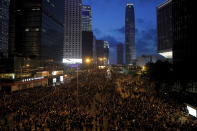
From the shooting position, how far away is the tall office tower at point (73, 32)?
131250mm

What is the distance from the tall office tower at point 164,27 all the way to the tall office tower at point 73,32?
74.0 metres

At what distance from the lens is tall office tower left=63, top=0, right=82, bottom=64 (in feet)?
431

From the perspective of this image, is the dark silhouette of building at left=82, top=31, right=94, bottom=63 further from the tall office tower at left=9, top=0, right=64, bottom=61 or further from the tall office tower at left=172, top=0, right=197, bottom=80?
the tall office tower at left=172, top=0, right=197, bottom=80

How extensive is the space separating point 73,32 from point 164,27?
83.7m

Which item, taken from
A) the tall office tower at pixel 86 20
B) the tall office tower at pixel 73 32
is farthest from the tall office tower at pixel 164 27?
the tall office tower at pixel 86 20

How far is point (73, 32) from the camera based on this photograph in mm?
134500

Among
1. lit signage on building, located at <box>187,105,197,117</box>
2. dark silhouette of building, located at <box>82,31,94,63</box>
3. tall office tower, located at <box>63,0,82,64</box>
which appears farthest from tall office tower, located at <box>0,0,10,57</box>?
lit signage on building, located at <box>187,105,197,117</box>

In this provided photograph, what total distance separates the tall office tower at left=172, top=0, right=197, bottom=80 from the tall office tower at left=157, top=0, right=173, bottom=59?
45437 millimetres

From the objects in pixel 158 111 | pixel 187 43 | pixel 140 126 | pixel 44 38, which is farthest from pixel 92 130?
pixel 44 38

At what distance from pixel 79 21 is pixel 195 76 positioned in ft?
417

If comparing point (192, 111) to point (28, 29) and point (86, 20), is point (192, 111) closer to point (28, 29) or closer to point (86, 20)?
point (28, 29)

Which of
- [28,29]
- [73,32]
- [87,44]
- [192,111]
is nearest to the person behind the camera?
[192,111]

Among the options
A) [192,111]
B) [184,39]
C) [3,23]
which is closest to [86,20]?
[3,23]

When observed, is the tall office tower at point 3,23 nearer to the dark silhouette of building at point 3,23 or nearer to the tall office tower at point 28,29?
the dark silhouette of building at point 3,23
